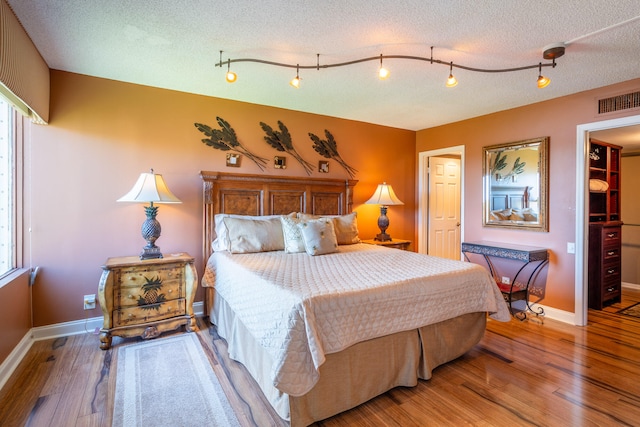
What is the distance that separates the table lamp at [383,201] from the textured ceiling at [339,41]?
1332mm

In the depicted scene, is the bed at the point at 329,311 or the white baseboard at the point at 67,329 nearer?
the bed at the point at 329,311

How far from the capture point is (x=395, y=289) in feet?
6.61

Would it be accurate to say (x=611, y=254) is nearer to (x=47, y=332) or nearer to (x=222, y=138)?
(x=222, y=138)

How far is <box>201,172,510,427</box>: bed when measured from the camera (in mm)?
1686

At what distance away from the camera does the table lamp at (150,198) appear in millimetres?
2828

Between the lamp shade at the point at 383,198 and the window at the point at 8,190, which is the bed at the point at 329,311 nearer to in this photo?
the lamp shade at the point at 383,198

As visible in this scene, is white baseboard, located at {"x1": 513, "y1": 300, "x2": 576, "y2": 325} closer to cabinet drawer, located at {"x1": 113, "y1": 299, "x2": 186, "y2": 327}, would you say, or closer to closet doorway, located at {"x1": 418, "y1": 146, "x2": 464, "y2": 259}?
closet doorway, located at {"x1": 418, "y1": 146, "x2": 464, "y2": 259}

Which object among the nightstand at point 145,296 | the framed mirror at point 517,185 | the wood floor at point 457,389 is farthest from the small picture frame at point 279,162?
the framed mirror at point 517,185

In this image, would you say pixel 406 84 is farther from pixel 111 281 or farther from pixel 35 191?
pixel 35 191

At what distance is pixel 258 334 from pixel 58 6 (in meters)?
2.36

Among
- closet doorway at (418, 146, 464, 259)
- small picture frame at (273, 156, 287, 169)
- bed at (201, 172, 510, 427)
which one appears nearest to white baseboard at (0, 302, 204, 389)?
bed at (201, 172, 510, 427)

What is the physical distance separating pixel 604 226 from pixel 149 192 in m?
5.29

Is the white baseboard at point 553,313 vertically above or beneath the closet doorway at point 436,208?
beneath

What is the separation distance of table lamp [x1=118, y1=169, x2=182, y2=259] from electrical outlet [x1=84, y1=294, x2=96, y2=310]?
0.61 m
